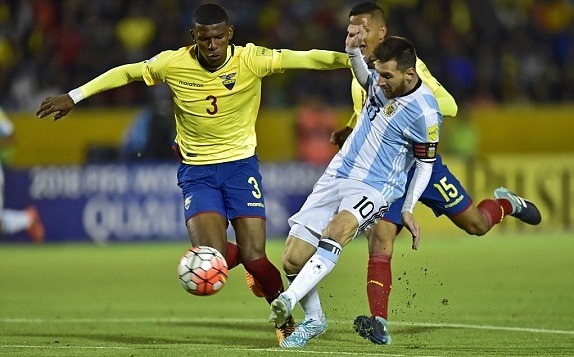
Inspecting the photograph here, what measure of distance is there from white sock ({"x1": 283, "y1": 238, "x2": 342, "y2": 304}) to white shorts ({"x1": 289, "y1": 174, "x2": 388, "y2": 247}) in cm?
30

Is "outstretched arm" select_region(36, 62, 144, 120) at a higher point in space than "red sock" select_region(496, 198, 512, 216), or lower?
higher

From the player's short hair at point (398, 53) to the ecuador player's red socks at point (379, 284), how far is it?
149 cm

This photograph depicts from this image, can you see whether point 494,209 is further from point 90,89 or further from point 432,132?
point 90,89

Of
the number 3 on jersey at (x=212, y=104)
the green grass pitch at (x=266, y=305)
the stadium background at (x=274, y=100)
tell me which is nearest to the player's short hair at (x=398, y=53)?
the number 3 on jersey at (x=212, y=104)

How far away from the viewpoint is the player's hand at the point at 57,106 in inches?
340

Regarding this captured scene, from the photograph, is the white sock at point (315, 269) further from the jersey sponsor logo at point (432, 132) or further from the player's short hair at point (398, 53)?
the player's short hair at point (398, 53)

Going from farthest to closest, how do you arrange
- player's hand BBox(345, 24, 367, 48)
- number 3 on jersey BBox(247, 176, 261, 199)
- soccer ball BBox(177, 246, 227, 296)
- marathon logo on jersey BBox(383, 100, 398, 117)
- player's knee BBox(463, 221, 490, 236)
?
player's knee BBox(463, 221, 490, 236), number 3 on jersey BBox(247, 176, 261, 199), player's hand BBox(345, 24, 367, 48), marathon logo on jersey BBox(383, 100, 398, 117), soccer ball BBox(177, 246, 227, 296)

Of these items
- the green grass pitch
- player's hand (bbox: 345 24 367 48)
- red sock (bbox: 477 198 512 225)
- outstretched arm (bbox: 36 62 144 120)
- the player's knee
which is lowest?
the green grass pitch

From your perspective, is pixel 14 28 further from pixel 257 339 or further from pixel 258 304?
pixel 257 339

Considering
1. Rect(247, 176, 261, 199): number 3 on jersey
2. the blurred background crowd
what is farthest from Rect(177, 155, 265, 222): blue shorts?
the blurred background crowd

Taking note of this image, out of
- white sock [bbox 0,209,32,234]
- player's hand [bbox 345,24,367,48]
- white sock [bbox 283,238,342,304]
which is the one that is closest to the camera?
white sock [bbox 283,238,342,304]

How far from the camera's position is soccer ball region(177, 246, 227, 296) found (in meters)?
8.42

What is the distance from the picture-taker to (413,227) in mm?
8297

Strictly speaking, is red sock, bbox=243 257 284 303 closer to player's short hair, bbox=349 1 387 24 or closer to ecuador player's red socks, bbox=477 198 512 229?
player's short hair, bbox=349 1 387 24
